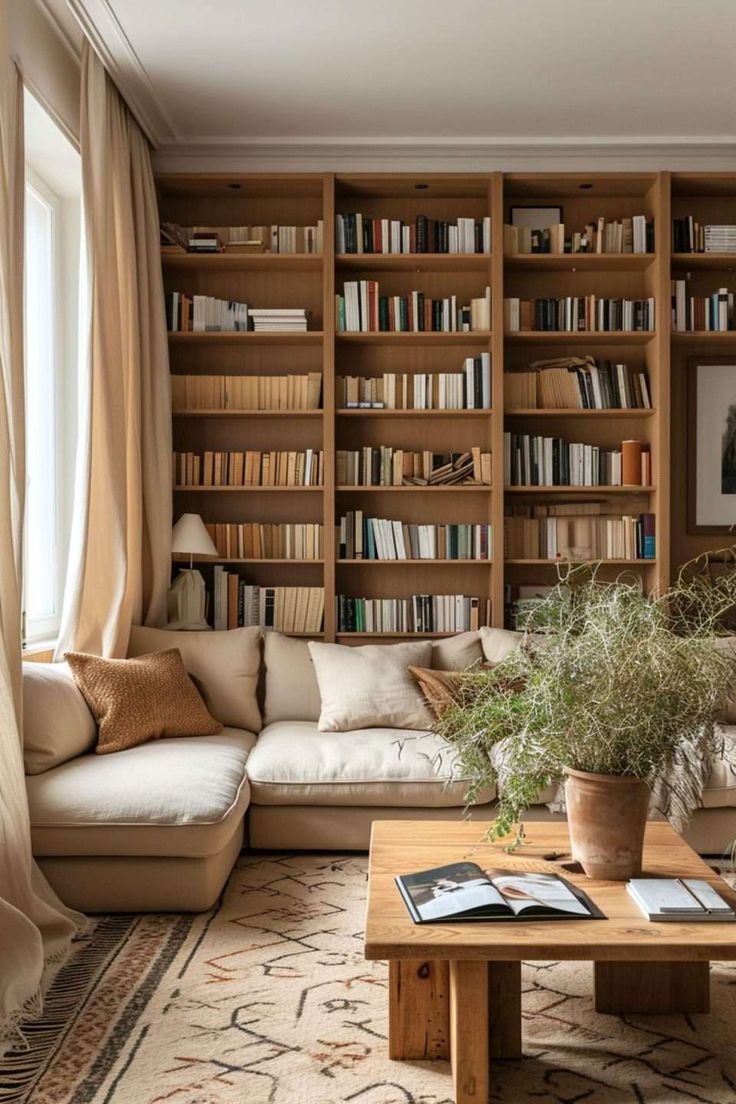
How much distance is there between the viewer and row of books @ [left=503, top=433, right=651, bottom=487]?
5.18 metres

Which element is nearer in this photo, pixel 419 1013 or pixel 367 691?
pixel 419 1013

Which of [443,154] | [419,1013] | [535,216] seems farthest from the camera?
[535,216]

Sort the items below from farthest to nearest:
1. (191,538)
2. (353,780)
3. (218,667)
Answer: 1. (191,538)
2. (218,667)
3. (353,780)

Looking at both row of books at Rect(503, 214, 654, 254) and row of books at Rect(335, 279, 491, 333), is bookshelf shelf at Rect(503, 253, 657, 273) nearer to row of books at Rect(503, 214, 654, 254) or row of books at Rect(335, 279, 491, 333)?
row of books at Rect(503, 214, 654, 254)

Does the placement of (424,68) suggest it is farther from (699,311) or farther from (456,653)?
(456,653)

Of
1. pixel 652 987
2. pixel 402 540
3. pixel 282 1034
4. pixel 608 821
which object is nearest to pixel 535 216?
pixel 402 540

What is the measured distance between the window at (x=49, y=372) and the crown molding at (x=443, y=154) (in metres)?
0.67

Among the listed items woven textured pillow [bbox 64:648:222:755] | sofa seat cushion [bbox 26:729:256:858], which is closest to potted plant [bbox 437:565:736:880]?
sofa seat cushion [bbox 26:729:256:858]

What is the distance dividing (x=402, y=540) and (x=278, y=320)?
47.5 inches

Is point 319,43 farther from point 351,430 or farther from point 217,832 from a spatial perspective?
point 217,832

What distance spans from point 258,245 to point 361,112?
2.61ft

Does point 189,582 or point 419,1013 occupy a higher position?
point 189,582

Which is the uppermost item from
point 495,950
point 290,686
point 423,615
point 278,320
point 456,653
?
point 278,320

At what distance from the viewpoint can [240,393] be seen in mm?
5203
